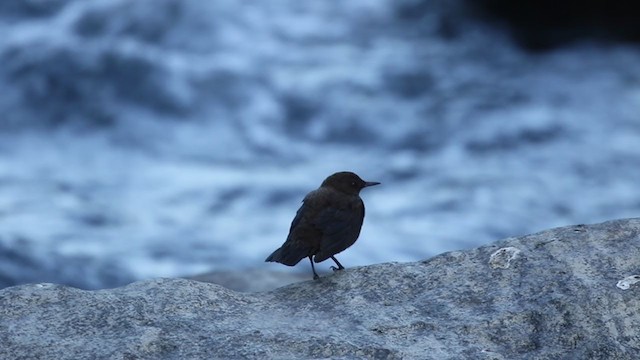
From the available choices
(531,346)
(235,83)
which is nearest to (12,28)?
(235,83)

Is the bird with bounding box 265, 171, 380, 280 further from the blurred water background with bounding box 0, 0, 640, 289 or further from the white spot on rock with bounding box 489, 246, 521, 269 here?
the blurred water background with bounding box 0, 0, 640, 289

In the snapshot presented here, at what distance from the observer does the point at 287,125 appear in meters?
13.3

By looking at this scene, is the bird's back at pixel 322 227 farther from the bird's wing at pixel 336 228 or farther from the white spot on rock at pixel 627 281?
the white spot on rock at pixel 627 281

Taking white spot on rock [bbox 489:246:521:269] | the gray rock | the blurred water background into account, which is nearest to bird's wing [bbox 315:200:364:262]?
the gray rock

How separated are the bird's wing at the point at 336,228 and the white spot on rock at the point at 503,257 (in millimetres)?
801

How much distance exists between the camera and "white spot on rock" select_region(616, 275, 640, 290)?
3.99 m

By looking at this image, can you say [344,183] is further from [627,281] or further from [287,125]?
[287,125]

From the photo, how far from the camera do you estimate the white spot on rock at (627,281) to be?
3.99 metres

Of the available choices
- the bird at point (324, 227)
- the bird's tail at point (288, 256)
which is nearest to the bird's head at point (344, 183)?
the bird at point (324, 227)

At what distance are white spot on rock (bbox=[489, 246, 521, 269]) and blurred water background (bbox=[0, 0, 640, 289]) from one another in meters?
6.43

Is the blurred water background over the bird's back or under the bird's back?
over

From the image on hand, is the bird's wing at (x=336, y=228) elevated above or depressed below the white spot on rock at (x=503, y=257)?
above

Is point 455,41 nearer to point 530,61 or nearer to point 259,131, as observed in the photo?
point 530,61

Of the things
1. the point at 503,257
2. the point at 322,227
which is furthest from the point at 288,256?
the point at 503,257
